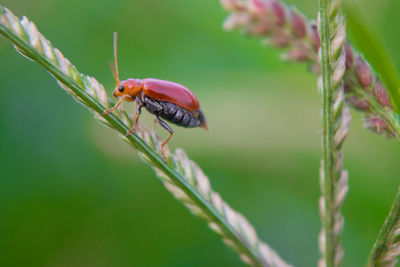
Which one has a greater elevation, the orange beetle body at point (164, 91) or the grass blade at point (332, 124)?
the orange beetle body at point (164, 91)

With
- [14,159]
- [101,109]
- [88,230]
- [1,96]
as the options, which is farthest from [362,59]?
[1,96]

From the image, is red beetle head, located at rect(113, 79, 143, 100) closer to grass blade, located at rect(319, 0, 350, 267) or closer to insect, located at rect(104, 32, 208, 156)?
insect, located at rect(104, 32, 208, 156)

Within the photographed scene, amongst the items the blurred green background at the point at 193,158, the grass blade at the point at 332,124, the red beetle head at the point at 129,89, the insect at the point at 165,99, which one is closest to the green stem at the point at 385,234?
the grass blade at the point at 332,124

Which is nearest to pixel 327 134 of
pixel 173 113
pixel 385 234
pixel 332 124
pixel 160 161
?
pixel 332 124

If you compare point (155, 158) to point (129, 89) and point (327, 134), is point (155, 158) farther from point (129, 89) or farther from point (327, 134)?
point (129, 89)

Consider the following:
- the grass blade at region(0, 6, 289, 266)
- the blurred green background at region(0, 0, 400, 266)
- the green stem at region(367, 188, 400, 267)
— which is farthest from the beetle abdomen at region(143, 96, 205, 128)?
the green stem at region(367, 188, 400, 267)

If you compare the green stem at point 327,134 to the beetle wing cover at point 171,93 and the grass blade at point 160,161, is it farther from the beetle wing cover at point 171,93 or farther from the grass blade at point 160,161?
the beetle wing cover at point 171,93

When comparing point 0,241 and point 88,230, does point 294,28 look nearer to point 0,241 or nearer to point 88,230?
point 88,230
